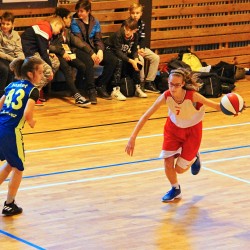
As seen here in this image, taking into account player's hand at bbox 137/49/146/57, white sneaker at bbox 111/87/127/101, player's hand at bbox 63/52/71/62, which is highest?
player's hand at bbox 63/52/71/62

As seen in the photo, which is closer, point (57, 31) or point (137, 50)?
point (57, 31)

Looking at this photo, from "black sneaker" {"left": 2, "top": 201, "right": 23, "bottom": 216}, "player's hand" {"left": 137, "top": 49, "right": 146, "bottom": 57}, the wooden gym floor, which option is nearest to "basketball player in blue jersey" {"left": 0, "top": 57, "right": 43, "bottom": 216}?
"black sneaker" {"left": 2, "top": 201, "right": 23, "bottom": 216}

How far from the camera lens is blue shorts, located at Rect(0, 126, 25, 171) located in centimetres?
674

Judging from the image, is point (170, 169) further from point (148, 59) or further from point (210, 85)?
point (148, 59)

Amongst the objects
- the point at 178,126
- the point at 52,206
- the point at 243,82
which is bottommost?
the point at 243,82

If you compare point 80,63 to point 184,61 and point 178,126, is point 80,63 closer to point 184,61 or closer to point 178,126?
point 184,61

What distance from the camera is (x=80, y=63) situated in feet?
38.1

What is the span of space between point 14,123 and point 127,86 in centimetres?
555

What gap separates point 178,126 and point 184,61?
6.04 m

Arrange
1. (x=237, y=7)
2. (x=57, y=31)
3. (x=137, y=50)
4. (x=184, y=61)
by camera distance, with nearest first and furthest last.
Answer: (x=57, y=31) < (x=137, y=50) < (x=184, y=61) < (x=237, y=7)

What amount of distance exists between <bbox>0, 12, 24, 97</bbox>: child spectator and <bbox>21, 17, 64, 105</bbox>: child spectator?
0.16m

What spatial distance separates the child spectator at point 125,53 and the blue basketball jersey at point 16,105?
Result: 17.3ft

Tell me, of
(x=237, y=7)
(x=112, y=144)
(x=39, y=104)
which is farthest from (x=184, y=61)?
(x=112, y=144)

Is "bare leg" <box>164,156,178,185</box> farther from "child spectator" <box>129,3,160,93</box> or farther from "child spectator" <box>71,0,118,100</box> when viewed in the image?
"child spectator" <box>129,3,160,93</box>
